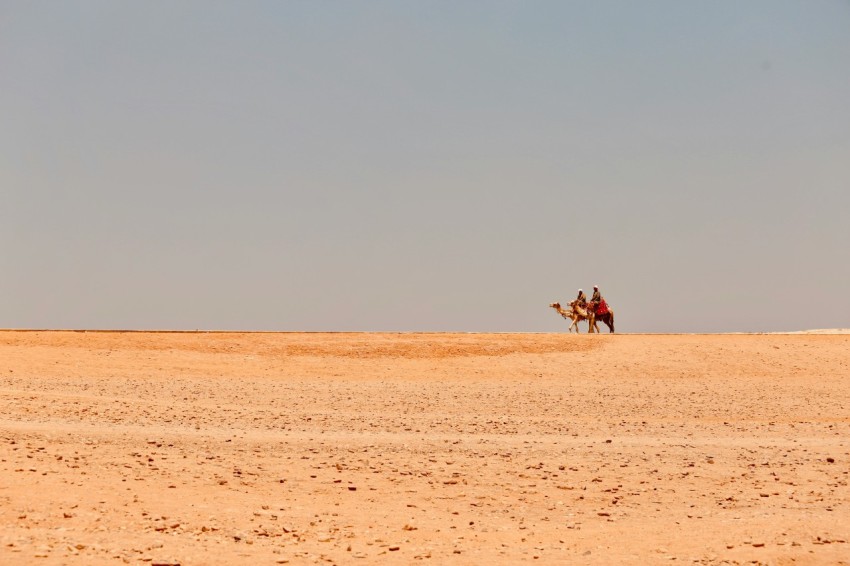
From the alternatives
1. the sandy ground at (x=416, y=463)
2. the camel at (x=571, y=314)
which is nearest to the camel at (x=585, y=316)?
the camel at (x=571, y=314)

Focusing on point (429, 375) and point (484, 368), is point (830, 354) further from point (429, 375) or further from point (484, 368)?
point (429, 375)

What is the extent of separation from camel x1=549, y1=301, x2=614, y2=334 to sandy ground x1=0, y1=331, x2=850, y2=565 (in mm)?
11052

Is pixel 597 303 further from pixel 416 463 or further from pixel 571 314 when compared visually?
pixel 416 463

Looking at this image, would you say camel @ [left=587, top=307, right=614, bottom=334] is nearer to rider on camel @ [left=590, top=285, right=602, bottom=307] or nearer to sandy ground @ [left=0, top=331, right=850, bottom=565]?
rider on camel @ [left=590, top=285, right=602, bottom=307]

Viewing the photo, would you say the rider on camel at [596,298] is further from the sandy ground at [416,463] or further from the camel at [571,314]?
the sandy ground at [416,463]

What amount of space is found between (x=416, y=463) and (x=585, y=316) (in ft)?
81.2

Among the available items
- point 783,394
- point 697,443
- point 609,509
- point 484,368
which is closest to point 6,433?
point 609,509

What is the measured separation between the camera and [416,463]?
1298cm

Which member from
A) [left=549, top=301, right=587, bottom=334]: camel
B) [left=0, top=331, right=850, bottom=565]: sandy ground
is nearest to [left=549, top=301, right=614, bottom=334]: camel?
[left=549, top=301, right=587, bottom=334]: camel

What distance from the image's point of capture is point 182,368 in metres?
24.1

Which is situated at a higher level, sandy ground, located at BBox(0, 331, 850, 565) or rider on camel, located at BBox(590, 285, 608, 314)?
rider on camel, located at BBox(590, 285, 608, 314)

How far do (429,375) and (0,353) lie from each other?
11099 mm

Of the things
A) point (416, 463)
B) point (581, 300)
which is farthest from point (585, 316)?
point (416, 463)

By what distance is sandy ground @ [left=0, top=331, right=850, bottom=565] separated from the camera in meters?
9.38
